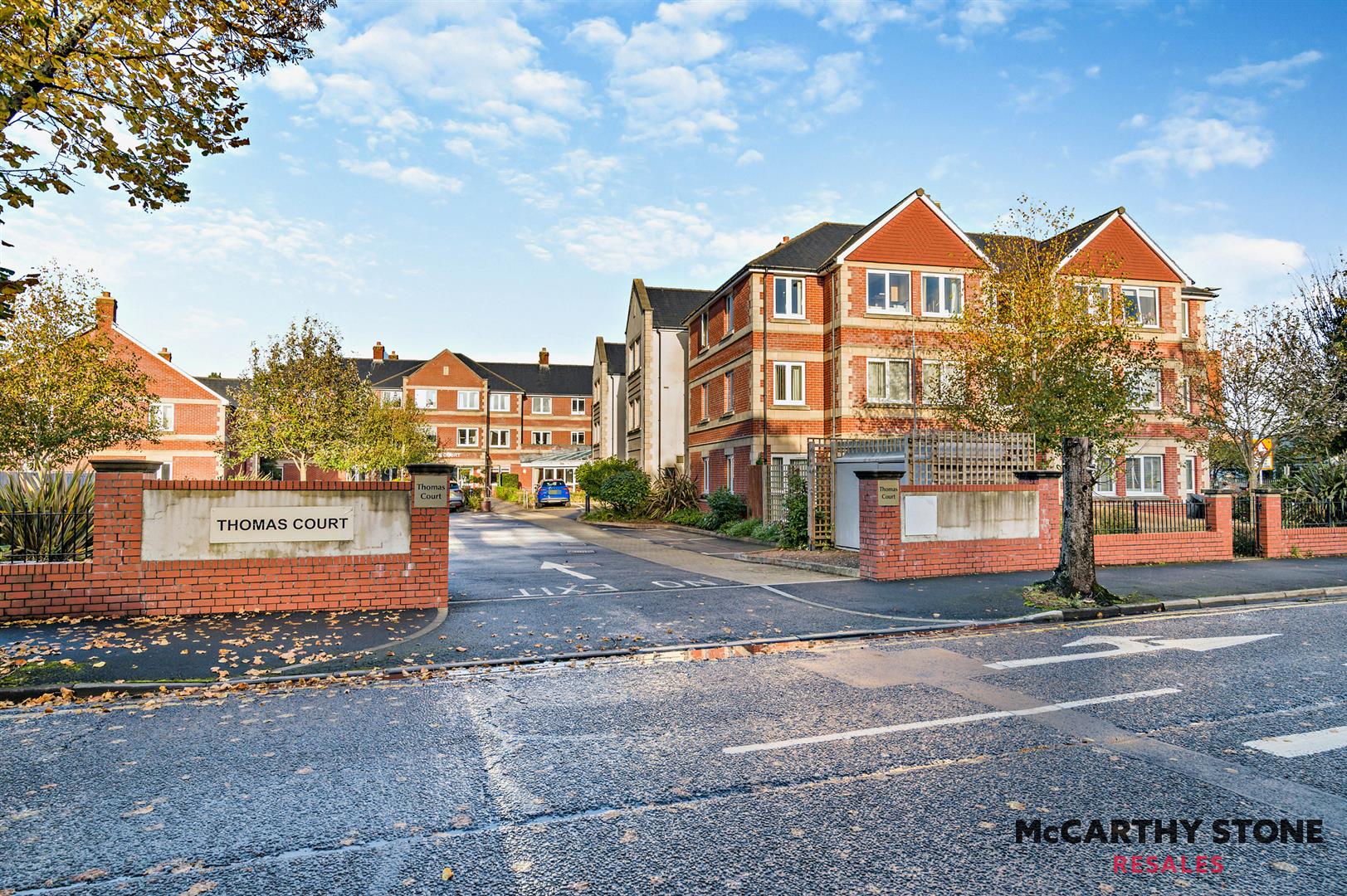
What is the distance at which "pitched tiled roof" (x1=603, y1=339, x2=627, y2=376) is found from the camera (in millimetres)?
57125

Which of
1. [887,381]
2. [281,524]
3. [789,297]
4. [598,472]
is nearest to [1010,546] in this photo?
[281,524]

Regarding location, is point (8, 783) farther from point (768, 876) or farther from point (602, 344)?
point (602, 344)

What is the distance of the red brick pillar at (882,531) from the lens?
14.2 m

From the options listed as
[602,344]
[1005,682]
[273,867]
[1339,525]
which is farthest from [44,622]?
[602,344]

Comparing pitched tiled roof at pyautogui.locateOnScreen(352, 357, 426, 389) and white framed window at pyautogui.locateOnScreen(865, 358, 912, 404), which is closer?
white framed window at pyautogui.locateOnScreen(865, 358, 912, 404)

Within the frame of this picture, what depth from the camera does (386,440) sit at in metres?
44.7

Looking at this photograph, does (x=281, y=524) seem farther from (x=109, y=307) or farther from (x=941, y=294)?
(x=109, y=307)

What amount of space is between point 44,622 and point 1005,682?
36.4ft

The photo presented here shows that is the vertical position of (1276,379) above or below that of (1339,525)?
above

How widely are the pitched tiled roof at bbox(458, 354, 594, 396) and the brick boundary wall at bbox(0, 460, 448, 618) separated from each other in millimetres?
68176

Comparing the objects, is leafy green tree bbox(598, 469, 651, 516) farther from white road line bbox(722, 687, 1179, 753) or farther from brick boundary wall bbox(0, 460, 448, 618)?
white road line bbox(722, 687, 1179, 753)

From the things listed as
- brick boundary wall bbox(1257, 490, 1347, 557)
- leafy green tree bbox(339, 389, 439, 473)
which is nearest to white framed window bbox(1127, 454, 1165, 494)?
brick boundary wall bbox(1257, 490, 1347, 557)

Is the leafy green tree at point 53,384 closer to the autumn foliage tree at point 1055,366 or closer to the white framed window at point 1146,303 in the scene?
the autumn foliage tree at point 1055,366

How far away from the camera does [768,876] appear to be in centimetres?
375
